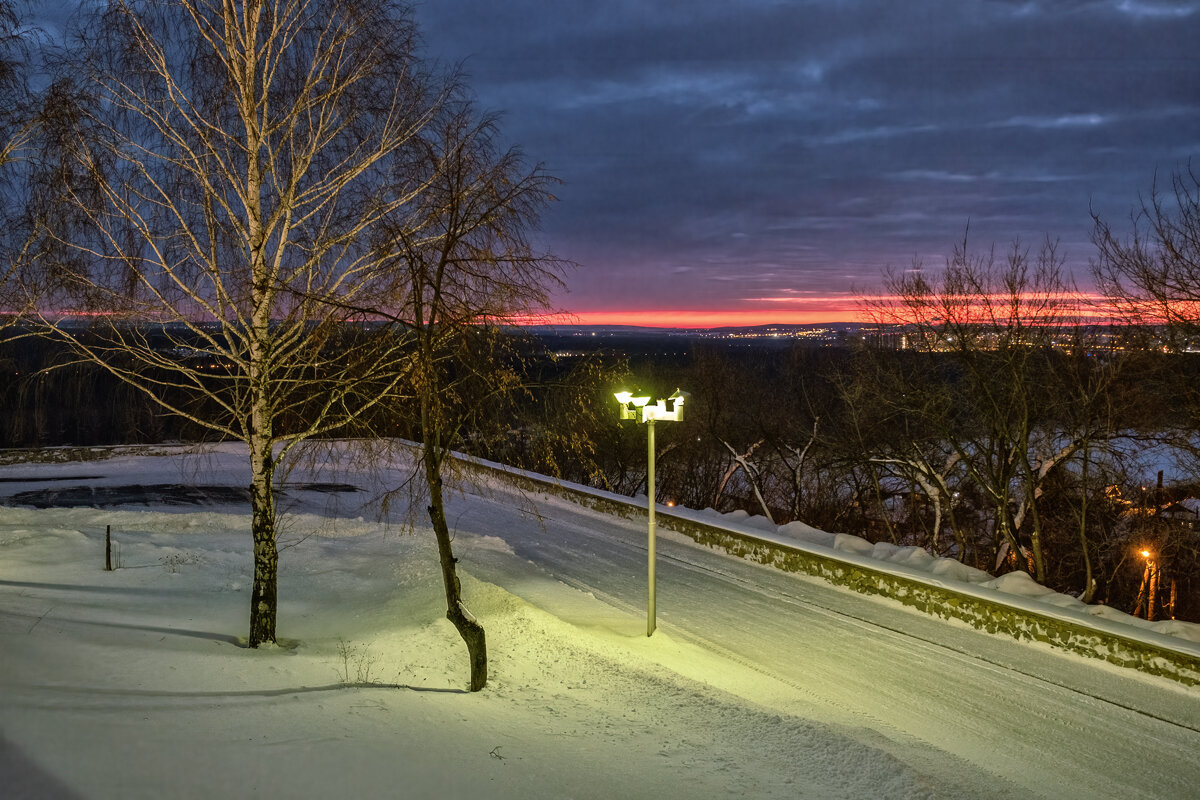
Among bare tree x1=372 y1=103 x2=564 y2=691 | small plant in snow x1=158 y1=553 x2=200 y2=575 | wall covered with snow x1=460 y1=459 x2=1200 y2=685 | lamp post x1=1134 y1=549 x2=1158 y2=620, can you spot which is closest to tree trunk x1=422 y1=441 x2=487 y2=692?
bare tree x1=372 y1=103 x2=564 y2=691

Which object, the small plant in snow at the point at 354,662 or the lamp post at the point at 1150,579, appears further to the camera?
the lamp post at the point at 1150,579

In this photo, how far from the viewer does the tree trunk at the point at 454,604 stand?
22.1 ft

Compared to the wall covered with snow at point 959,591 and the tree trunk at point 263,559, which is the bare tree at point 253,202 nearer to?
the tree trunk at point 263,559

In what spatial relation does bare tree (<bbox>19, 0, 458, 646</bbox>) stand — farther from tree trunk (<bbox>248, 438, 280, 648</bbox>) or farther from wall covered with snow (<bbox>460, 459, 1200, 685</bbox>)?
wall covered with snow (<bbox>460, 459, 1200, 685</bbox>)

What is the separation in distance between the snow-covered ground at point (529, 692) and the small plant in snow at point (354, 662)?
0.10 ft

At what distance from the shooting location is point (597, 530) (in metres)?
14.8

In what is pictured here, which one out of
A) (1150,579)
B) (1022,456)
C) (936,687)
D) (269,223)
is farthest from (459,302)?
(1150,579)

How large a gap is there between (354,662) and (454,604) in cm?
109

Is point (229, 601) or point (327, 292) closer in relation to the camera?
point (327, 292)

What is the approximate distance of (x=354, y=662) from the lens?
7059 mm

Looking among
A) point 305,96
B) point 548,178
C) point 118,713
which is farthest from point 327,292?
point 118,713

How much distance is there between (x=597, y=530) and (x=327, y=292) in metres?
8.67

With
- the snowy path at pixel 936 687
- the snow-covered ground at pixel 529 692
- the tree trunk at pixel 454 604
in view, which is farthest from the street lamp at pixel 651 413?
the tree trunk at pixel 454 604

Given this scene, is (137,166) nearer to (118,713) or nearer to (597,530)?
(118,713)
